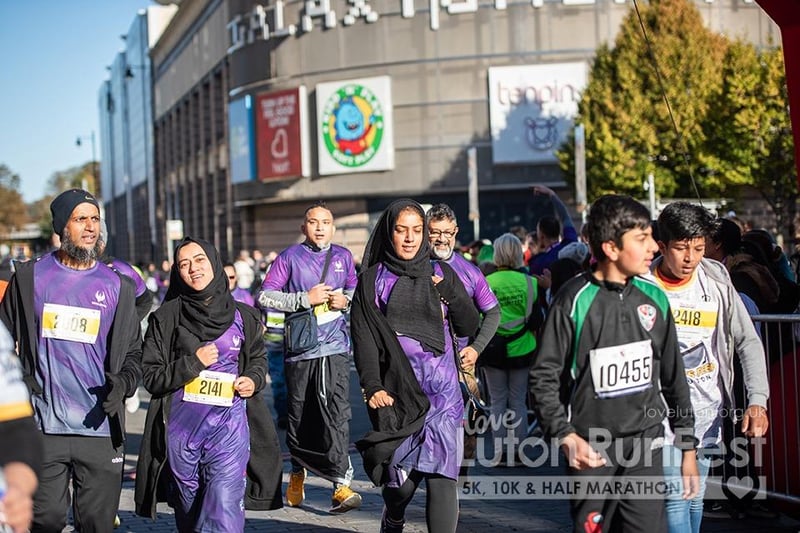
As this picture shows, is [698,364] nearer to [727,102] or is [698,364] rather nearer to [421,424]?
[421,424]

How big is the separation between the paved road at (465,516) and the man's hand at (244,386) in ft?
5.76

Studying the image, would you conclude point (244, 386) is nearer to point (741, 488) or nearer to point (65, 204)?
point (65, 204)

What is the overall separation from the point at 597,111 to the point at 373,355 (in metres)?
30.2

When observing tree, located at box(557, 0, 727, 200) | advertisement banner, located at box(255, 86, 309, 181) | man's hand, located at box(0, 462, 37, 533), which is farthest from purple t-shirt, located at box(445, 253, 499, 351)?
advertisement banner, located at box(255, 86, 309, 181)

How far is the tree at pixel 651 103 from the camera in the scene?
1357 inches

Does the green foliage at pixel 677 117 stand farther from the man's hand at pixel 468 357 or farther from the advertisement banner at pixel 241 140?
the man's hand at pixel 468 357

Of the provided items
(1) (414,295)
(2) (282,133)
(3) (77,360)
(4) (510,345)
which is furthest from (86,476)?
(2) (282,133)

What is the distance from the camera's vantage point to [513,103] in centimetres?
4125

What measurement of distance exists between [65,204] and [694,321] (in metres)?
3.01

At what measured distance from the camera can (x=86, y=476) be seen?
18.2 feet

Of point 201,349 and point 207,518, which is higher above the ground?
point 201,349

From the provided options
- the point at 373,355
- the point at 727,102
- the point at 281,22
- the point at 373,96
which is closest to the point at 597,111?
the point at 727,102

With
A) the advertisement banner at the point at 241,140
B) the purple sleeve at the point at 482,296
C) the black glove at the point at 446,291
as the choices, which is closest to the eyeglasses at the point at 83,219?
the black glove at the point at 446,291

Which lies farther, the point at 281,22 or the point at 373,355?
the point at 281,22
